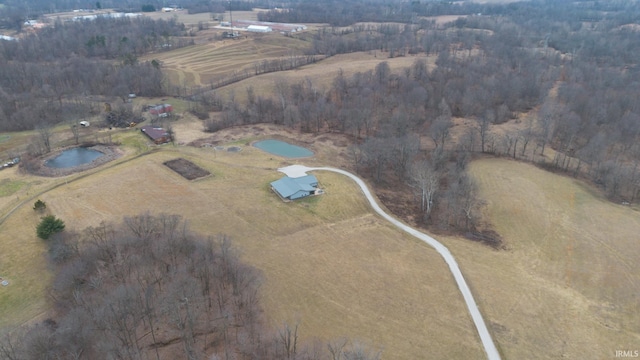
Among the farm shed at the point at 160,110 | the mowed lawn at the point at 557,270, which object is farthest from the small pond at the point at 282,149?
the mowed lawn at the point at 557,270

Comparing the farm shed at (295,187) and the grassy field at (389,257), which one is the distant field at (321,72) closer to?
the grassy field at (389,257)

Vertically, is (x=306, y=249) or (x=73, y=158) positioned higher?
(x=73, y=158)

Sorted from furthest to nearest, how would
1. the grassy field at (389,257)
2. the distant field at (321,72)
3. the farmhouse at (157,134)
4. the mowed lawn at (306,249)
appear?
the distant field at (321,72) < the farmhouse at (157,134) < the mowed lawn at (306,249) < the grassy field at (389,257)

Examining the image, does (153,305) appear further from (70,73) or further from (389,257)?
(70,73)

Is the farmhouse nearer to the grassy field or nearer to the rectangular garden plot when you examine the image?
the grassy field

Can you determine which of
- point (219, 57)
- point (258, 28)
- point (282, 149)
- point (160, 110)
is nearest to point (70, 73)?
point (160, 110)

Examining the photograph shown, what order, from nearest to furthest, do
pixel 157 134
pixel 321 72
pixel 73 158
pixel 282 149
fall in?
1. pixel 73 158
2. pixel 282 149
3. pixel 157 134
4. pixel 321 72
